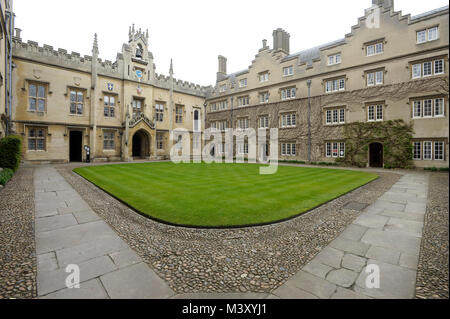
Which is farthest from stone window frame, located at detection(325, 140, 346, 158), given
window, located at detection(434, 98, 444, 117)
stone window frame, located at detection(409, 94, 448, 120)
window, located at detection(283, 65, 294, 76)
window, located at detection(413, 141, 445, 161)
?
window, located at detection(283, 65, 294, 76)

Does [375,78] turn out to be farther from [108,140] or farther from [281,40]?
[108,140]

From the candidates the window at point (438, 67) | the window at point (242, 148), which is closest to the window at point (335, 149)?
the window at point (438, 67)

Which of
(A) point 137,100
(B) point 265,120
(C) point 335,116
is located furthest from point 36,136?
(C) point 335,116

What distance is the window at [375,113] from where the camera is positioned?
777 inches

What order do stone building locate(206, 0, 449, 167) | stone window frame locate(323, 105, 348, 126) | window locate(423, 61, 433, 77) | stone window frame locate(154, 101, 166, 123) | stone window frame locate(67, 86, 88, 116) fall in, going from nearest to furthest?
1. stone building locate(206, 0, 449, 167)
2. window locate(423, 61, 433, 77)
3. stone window frame locate(323, 105, 348, 126)
4. stone window frame locate(67, 86, 88, 116)
5. stone window frame locate(154, 101, 166, 123)

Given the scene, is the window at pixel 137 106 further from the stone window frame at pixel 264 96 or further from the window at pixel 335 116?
the window at pixel 335 116

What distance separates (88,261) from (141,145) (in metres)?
27.4

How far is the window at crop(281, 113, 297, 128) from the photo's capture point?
25.9 m

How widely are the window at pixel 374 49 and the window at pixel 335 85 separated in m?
3.04

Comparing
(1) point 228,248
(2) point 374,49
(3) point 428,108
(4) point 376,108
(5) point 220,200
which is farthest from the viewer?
(2) point 374,49

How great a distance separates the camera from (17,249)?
3.97 metres

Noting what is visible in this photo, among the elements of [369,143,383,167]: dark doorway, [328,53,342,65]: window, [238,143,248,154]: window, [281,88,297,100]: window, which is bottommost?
[369,143,383,167]: dark doorway

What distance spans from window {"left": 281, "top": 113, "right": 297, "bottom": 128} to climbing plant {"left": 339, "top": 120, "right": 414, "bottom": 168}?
590 centimetres

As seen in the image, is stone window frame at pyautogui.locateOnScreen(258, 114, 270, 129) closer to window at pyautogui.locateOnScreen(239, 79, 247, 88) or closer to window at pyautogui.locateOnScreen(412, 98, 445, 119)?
window at pyautogui.locateOnScreen(239, 79, 247, 88)
